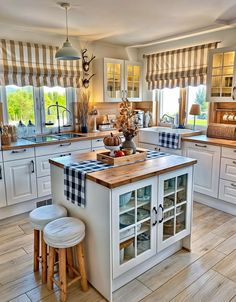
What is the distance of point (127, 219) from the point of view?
1965 millimetres

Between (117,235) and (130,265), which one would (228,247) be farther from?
(117,235)

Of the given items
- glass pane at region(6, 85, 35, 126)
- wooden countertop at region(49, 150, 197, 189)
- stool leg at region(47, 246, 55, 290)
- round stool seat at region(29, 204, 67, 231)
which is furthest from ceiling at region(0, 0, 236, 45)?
stool leg at region(47, 246, 55, 290)

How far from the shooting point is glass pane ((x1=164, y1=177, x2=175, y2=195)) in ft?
7.24

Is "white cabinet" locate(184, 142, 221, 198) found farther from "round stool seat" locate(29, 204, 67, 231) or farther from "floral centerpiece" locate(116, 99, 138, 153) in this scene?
"round stool seat" locate(29, 204, 67, 231)

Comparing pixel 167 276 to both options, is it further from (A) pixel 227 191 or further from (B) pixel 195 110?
(B) pixel 195 110

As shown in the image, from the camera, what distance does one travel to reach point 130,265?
2004 mm

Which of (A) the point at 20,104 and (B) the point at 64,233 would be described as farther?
(A) the point at 20,104

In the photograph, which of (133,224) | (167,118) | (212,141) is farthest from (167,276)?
(167,118)

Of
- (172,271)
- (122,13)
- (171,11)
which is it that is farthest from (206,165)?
(122,13)

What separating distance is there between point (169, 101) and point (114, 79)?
1108mm

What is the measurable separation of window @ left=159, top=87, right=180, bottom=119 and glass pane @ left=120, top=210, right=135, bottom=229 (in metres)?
3.00

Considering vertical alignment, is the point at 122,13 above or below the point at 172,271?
above

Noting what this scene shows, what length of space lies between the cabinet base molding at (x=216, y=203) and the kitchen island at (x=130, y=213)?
3.91 feet

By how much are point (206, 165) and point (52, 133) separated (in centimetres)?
241
